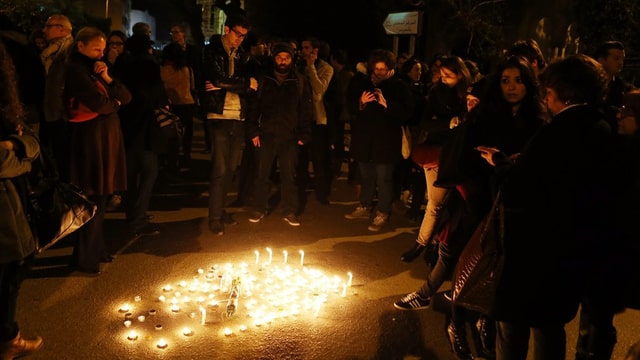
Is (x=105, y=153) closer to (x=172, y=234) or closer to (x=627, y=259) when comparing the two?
(x=172, y=234)

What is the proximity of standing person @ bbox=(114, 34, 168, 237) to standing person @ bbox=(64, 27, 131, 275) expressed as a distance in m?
0.91

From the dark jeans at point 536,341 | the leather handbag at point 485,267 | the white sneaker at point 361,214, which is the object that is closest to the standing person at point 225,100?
the white sneaker at point 361,214

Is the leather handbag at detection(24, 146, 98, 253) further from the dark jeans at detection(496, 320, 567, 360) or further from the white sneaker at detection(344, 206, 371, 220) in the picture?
the white sneaker at detection(344, 206, 371, 220)

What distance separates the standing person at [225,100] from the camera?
267 inches

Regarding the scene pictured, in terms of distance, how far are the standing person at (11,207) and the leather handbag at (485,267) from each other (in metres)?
2.79

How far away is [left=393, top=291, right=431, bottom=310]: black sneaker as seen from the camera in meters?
5.23

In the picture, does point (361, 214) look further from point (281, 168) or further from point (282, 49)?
point (282, 49)

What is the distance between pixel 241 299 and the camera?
527 cm

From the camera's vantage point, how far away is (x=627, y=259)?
3658 millimetres

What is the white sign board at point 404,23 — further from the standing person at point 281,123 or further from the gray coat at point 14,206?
the gray coat at point 14,206

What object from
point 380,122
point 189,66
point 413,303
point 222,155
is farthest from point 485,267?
point 189,66

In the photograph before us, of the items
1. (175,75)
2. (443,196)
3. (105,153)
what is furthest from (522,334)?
(175,75)

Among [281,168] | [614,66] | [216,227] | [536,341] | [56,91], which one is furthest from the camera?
[281,168]

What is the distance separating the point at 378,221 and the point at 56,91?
4.07 metres
